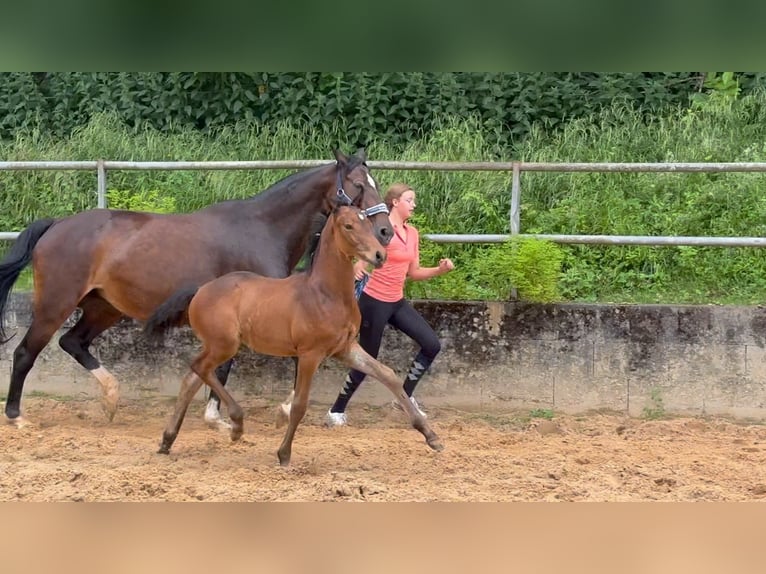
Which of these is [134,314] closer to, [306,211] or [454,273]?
[306,211]

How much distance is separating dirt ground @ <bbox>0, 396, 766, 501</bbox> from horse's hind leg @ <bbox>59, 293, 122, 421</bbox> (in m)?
0.28

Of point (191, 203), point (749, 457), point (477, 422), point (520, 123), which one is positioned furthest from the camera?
point (520, 123)

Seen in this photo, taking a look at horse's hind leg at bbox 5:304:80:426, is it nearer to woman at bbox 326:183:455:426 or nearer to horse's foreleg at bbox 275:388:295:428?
horse's foreleg at bbox 275:388:295:428

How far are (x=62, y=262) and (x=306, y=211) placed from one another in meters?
1.77

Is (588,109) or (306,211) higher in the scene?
(588,109)

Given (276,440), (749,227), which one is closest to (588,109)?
(749,227)

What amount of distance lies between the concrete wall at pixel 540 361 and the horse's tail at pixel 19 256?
2.95ft

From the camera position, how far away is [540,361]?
24.7ft

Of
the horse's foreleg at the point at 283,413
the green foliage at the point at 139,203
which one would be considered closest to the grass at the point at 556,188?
the green foliage at the point at 139,203

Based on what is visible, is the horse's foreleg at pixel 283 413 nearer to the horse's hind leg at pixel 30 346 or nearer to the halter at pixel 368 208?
the halter at pixel 368 208

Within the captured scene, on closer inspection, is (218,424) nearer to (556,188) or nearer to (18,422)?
(18,422)

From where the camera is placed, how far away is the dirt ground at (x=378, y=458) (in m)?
5.14
